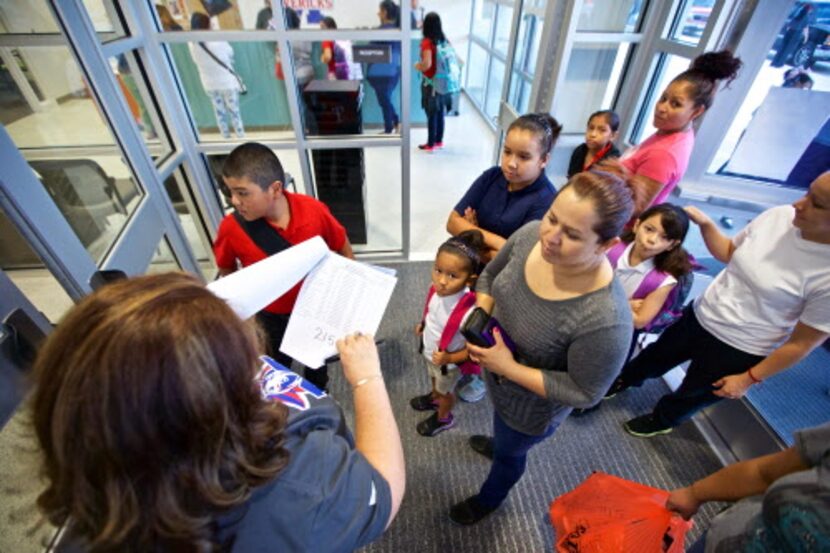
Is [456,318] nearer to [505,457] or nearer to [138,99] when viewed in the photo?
[505,457]

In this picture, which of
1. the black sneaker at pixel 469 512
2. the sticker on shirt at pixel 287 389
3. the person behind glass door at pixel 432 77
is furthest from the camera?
the person behind glass door at pixel 432 77

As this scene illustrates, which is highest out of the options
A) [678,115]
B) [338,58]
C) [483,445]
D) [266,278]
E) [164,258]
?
[338,58]

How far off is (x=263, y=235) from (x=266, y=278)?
1.17 feet

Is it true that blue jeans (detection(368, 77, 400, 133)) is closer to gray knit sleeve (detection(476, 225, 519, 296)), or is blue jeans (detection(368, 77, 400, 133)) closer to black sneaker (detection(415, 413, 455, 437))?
gray knit sleeve (detection(476, 225, 519, 296))

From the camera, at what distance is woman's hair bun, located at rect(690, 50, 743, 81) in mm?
1562

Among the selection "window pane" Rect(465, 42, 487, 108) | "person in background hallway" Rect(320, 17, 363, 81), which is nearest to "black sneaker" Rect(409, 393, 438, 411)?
"person in background hallway" Rect(320, 17, 363, 81)

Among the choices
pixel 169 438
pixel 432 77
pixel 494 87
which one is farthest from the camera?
pixel 494 87

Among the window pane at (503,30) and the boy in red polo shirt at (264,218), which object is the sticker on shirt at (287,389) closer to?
the boy in red polo shirt at (264,218)

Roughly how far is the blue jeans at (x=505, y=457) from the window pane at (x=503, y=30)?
5.54m

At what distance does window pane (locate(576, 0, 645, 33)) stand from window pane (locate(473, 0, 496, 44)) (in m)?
3.87

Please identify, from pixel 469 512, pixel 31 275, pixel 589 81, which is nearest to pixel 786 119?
pixel 589 81

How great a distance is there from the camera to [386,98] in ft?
9.36

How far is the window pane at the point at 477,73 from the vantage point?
6.30m

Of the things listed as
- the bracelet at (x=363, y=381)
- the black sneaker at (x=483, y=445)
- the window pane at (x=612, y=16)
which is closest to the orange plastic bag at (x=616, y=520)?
the black sneaker at (x=483, y=445)
